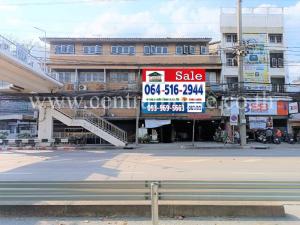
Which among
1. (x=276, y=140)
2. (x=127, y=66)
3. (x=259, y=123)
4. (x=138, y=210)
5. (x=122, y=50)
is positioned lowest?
(x=138, y=210)

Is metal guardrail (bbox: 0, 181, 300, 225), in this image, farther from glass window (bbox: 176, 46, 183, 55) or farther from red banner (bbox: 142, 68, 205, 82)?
glass window (bbox: 176, 46, 183, 55)

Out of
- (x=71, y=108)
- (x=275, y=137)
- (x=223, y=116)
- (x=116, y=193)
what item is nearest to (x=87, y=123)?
(x=71, y=108)

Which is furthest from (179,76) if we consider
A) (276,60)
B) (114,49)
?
(276,60)

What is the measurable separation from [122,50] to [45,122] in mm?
14489

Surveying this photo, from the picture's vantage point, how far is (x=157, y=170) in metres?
15.6

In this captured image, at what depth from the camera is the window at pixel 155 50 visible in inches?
1770

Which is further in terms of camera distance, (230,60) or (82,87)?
(230,60)

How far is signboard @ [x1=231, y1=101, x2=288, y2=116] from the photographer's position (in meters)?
41.4

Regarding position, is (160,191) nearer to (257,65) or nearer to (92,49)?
(257,65)

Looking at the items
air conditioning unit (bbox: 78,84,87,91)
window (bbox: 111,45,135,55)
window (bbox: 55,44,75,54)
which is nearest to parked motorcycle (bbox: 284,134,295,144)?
window (bbox: 111,45,135,55)

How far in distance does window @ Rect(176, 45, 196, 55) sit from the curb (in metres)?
38.9

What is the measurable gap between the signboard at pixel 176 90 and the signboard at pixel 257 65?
36.7 ft

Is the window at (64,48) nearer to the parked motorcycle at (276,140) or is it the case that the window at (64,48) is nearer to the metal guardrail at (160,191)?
the parked motorcycle at (276,140)

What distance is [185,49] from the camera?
45312 mm
